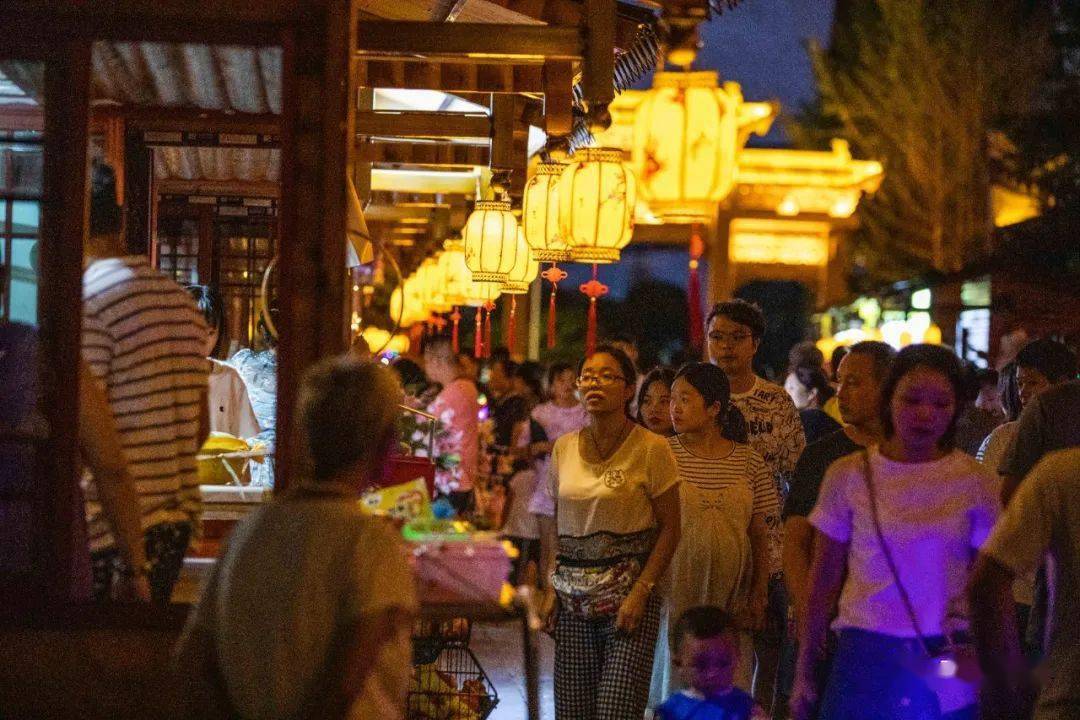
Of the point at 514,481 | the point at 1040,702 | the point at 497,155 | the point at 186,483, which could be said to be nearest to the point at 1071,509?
the point at 1040,702

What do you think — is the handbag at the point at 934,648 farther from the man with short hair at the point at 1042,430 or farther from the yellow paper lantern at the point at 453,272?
the yellow paper lantern at the point at 453,272

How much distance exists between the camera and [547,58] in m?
6.69

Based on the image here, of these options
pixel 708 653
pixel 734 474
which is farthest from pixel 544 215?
pixel 708 653

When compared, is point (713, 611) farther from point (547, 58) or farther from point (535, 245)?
point (535, 245)

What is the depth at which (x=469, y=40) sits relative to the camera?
6.51m

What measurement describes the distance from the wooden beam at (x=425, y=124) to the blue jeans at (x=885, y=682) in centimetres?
650

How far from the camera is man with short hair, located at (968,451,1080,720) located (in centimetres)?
423

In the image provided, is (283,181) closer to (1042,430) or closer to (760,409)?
(1042,430)

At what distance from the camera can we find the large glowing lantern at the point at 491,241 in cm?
1226

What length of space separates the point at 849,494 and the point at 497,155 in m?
6.65

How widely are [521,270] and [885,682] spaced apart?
8125 mm

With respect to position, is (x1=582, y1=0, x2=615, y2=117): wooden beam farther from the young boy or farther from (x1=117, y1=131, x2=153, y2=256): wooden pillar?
(x1=117, y1=131, x2=153, y2=256): wooden pillar

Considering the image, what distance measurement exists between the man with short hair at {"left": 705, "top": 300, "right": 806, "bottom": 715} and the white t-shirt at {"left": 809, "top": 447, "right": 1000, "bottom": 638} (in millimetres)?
2894

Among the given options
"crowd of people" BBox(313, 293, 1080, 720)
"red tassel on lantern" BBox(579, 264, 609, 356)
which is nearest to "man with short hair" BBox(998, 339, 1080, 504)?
"crowd of people" BBox(313, 293, 1080, 720)
